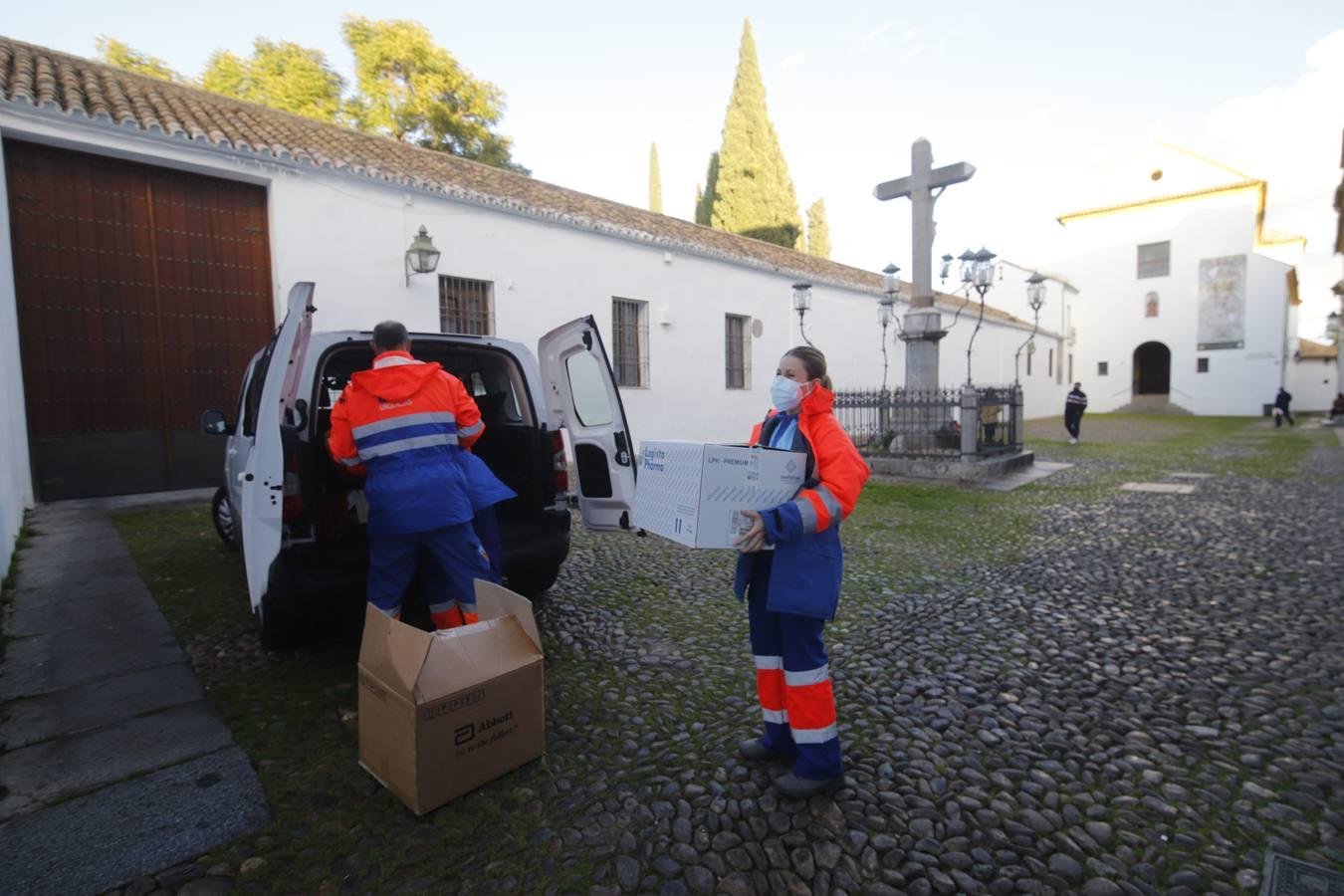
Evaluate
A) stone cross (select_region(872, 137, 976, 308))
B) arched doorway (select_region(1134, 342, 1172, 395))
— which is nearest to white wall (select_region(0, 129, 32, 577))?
stone cross (select_region(872, 137, 976, 308))

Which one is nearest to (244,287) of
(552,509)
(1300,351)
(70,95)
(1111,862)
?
(70,95)

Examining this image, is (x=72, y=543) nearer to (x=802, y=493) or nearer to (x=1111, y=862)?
(x=802, y=493)

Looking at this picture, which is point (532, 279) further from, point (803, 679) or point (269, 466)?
point (803, 679)

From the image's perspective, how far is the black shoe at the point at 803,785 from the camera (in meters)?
2.40

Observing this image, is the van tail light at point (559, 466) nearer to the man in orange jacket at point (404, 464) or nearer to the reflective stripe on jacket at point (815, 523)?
the man in orange jacket at point (404, 464)

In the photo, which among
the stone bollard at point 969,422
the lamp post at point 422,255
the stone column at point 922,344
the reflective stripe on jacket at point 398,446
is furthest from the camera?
the stone column at point 922,344

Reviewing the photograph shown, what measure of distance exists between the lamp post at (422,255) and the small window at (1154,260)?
117ft

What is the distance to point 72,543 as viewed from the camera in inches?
241

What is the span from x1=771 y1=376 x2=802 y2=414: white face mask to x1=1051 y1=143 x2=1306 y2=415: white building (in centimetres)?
3725

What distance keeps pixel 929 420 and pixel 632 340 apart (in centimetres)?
622

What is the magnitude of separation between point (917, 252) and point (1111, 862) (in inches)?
447

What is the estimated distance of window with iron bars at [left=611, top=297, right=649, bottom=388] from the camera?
45.1 feet

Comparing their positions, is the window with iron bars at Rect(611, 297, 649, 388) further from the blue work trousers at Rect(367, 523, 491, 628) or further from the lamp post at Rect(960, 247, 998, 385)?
the blue work trousers at Rect(367, 523, 491, 628)

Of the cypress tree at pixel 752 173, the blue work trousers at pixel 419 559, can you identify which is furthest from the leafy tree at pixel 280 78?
the blue work trousers at pixel 419 559
